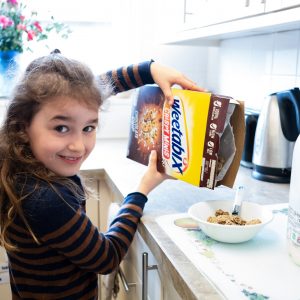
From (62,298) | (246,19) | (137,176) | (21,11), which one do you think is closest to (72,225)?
(62,298)

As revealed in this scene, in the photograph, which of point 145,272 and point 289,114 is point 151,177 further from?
point 289,114

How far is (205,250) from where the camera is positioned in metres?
0.72

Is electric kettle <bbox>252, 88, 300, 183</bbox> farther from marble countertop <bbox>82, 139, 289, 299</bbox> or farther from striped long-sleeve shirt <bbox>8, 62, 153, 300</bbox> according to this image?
striped long-sleeve shirt <bbox>8, 62, 153, 300</bbox>

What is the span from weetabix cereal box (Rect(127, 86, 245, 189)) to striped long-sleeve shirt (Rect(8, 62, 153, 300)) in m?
0.15

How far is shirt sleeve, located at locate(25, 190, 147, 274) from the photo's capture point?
2.36ft

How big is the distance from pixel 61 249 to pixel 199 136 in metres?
0.36

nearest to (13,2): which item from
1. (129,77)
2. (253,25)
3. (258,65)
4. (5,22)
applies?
(5,22)

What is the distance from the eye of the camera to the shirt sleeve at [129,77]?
107cm

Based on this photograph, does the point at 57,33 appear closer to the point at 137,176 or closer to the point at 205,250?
the point at 137,176

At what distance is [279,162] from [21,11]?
1.35m

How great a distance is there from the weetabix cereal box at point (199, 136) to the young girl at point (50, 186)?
178 millimetres

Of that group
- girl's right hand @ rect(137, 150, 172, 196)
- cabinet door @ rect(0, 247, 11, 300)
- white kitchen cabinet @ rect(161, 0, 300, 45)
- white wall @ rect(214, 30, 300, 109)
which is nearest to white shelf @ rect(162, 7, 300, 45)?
white kitchen cabinet @ rect(161, 0, 300, 45)

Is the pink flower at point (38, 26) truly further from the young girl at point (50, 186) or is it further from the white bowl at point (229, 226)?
the white bowl at point (229, 226)

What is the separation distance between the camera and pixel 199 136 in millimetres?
839
